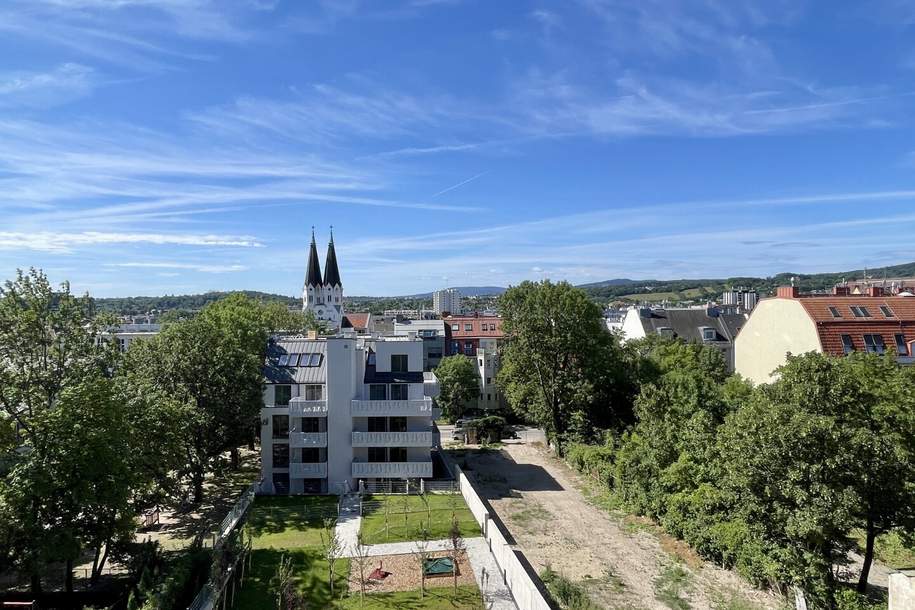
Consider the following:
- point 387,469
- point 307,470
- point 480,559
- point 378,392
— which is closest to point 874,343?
point 480,559

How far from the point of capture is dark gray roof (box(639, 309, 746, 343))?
6819 cm

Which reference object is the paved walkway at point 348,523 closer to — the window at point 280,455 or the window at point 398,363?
the window at point 280,455

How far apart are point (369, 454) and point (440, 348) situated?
45.7 meters

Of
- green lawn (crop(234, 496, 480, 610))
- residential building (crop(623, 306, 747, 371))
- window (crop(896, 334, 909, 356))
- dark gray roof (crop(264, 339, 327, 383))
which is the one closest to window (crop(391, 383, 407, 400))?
dark gray roof (crop(264, 339, 327, 383))

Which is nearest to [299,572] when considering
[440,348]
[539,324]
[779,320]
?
[539,324]

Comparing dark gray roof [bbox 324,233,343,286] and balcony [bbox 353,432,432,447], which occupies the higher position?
dark gray roof [bbox 324,233,343,286]

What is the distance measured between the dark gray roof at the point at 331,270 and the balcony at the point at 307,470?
76.4 m

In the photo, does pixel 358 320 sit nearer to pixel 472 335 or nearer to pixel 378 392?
pixel 472 335

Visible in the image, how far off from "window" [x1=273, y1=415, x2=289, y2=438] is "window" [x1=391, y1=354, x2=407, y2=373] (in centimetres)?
700

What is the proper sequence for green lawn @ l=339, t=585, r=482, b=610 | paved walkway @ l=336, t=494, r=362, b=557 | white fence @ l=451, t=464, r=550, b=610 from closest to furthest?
white fence @ l=451, t=464, r=550, b=610, green lawn @ l=339, t=585, r=482, b=610, paved walkway @ l=336, t=494, r=362, b=557

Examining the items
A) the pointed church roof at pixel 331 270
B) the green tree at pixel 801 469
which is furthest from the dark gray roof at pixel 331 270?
the green tree at pixel 801 469

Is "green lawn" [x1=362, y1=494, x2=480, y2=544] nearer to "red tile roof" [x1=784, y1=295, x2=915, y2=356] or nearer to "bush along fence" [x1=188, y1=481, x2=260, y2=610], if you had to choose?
"bush along fence" [x1=188, y1=481, x2=260, y2=610]

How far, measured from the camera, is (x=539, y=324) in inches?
1726

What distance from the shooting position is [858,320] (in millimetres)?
38938
